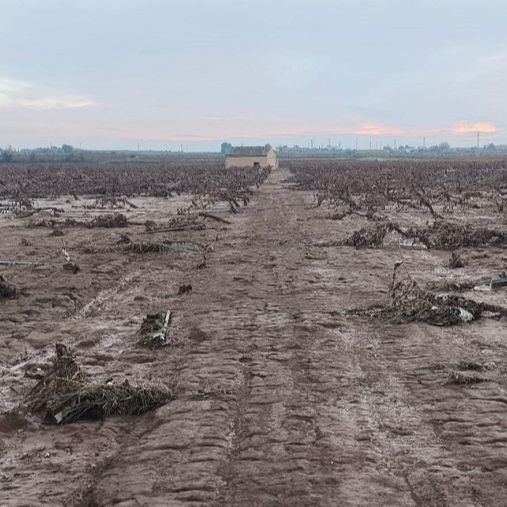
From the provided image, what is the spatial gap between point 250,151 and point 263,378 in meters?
90.7

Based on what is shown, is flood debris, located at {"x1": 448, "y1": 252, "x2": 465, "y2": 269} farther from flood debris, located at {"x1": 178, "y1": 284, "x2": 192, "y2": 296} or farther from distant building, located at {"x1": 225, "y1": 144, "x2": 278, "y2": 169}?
distant building, located at {"x1": 225, "y1": 144, "x2": 278, "y2": 169}

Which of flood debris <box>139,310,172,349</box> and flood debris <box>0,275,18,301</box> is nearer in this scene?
flood debris <box>139,310,172,349</box>

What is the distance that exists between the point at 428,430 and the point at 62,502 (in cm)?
305

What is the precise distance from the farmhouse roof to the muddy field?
262 feet

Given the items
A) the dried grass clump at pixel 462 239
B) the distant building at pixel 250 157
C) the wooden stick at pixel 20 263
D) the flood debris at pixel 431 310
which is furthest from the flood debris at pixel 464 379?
Answer: the distant building at pixel 250 157

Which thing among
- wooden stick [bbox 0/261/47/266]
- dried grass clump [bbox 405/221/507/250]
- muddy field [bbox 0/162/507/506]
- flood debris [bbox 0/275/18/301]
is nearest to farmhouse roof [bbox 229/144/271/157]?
dried grass clump [bbox 405/221/507/250]

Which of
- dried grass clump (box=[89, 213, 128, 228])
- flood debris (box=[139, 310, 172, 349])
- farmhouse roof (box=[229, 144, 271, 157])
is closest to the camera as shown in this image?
flood debris (box=[139, 310, 172, 349])

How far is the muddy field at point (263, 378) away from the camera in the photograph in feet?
14.9

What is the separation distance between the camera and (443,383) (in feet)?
21.2

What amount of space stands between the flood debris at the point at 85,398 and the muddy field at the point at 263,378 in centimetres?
9

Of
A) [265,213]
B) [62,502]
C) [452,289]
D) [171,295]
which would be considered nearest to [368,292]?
[452,289]

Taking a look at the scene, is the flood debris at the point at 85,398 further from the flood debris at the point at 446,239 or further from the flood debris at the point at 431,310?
the flood debris at the point at 446,239

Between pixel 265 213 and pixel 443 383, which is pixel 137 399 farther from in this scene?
pixel 265 213

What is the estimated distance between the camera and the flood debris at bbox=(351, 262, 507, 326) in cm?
890
